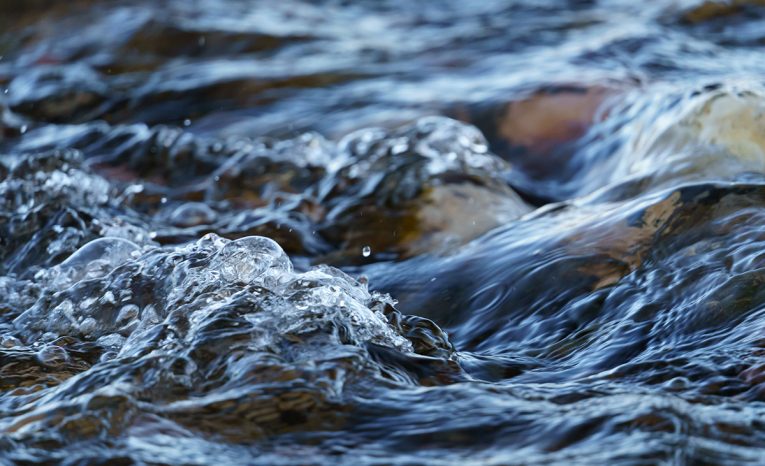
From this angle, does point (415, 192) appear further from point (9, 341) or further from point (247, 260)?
Answer: point (9, 341)

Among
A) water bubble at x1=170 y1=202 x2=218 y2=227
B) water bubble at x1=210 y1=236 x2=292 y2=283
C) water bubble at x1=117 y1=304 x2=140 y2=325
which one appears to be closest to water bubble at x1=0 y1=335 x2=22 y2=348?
water bubble at x1=117 y1=304 x2=140 y2=325

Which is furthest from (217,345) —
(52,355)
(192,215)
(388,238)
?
(192,215)

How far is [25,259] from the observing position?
133 inches

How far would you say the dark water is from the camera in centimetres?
194

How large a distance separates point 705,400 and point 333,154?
99.7 inches

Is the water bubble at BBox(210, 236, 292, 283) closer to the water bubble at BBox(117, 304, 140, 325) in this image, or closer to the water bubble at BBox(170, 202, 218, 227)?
the water bubble at BBox(117, 304, 140, 325)

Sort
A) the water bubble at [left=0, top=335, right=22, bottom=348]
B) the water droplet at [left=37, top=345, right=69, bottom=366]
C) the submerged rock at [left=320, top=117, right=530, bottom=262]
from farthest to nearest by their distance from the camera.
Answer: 1. the submerged rock at [left=320, top=117, right=530, bottom=262]
2. the water bubble at [left=0, top=335, right=22, bottom=348]
3. the water droplet at [left=37, top=345, right=69, bottom=366]

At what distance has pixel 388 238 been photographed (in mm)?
3527

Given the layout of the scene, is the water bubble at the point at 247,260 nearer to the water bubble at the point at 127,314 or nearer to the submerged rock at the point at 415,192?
the water bubble at the point at 127,314

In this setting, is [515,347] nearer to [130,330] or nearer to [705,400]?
[705,400]

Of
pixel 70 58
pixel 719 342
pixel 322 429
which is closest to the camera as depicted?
pixel 322 429

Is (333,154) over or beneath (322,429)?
beneath

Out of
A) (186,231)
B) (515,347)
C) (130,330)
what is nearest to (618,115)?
(186,231)

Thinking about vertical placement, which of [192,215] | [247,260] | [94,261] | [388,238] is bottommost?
A: [192,215]
